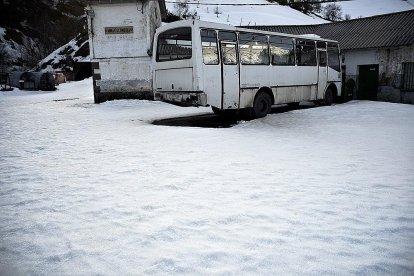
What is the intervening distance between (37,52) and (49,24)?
278 inches

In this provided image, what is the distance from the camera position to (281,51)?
436 inches

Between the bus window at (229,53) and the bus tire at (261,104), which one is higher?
the bus window at (229,53)

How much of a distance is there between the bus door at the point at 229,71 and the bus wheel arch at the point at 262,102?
99 centimetres

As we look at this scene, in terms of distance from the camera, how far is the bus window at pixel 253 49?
385 inches

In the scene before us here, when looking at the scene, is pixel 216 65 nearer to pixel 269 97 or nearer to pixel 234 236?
pixel 269 97

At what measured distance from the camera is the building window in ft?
53.3

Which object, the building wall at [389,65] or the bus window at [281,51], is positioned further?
the building wall at [389,65]

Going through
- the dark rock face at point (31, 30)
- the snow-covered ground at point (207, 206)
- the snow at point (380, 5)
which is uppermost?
the snow at point (380, 5)

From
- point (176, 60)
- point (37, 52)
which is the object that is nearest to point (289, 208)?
point (176, 60)

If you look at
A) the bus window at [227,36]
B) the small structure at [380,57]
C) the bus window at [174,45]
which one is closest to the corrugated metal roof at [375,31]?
the small structure at [380,57]

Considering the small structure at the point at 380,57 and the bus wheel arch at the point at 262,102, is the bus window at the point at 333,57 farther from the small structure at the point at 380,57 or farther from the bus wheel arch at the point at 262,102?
the bus wheel arch at the point at 262,102

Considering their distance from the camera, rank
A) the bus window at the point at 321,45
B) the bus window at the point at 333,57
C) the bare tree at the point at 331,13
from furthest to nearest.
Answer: the bare tree at the point at 331,13 → the bus window at the point at 333,57 → the bus window at the point at 321,45

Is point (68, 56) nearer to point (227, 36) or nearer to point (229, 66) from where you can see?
point (227, 36)

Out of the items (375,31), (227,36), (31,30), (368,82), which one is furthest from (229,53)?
(31,30)
